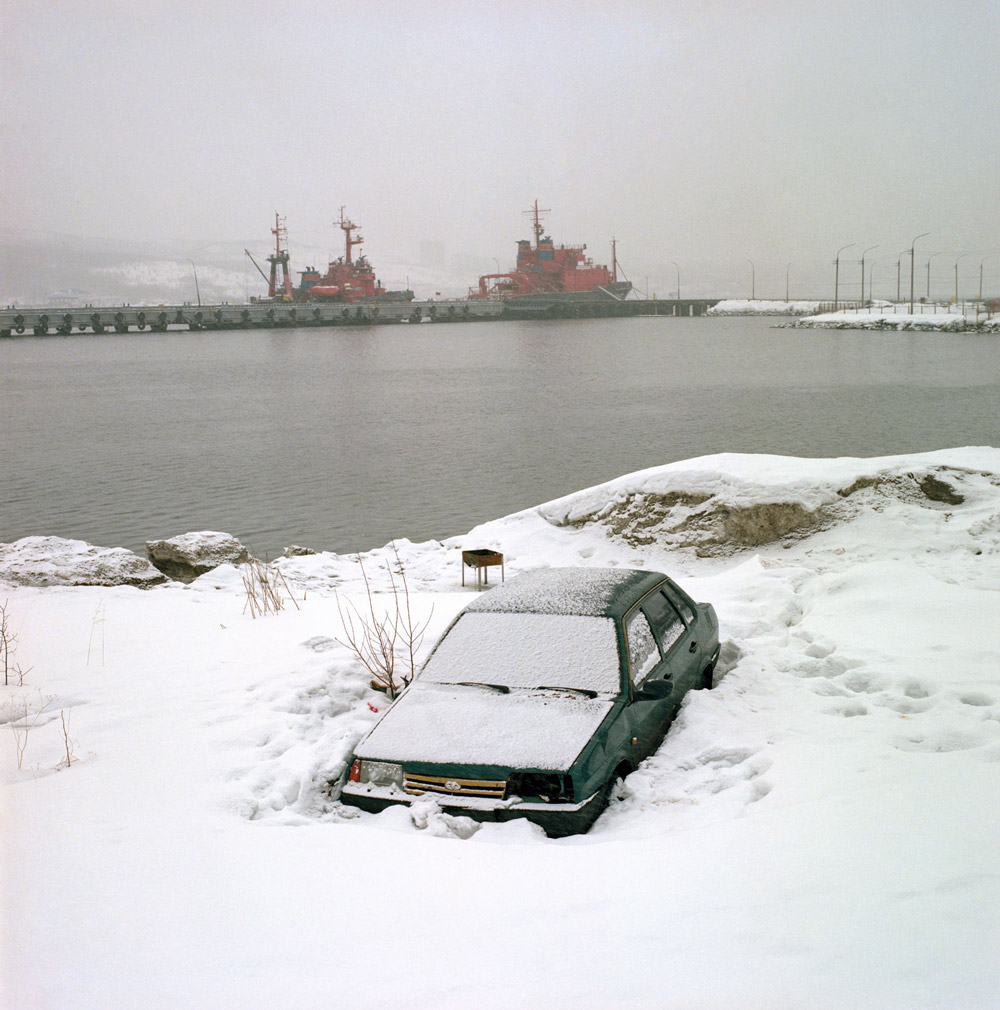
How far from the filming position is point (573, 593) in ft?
17.6

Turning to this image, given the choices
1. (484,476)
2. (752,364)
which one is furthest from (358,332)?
(484,476)

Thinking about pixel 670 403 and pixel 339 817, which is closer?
pixel 339 817

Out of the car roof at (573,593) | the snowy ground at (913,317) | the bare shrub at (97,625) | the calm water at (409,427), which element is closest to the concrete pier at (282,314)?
the calm water at (409,427)

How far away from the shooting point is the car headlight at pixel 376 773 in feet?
14.2

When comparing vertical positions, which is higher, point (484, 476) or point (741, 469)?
point (741, 469)

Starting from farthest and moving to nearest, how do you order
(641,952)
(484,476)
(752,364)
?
(752,364)
(484,476)
(641,952)

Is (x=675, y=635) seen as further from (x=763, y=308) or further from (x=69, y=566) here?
(x=763, y=308)

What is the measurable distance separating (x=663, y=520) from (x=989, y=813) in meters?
8.15

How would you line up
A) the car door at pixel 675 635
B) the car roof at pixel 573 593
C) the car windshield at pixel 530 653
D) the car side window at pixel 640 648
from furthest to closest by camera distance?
the car door at pixel 675 635 < the car roof at pixel 573 593 < the car side window at pixel 640 648 < the car windshield at pixel 530 653

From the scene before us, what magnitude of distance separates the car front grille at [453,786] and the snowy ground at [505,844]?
5.6 inches

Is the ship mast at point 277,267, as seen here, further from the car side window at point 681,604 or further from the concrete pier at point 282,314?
the car side window at point 681,604

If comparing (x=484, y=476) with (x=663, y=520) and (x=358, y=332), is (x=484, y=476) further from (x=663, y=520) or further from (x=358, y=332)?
(x=358, y=332)

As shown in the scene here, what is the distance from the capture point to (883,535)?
1048 centimetres

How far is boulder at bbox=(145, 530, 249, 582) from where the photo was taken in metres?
12.2
